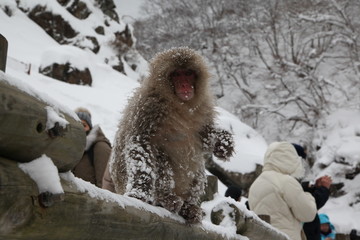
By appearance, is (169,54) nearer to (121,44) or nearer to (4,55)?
(4,55)

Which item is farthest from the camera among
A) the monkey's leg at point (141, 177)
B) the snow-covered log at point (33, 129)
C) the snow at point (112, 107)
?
the snow at point (112, 107)

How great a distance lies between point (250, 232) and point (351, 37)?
1285 centimetres

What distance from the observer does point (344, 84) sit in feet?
55.3

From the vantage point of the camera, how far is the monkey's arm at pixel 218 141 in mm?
1912

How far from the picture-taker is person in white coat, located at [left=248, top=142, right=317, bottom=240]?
279 centimetres

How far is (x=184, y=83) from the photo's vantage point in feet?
6.25

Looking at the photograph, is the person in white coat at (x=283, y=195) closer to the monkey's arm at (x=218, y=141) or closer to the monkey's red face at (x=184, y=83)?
the monkey's arm at (x=218, y=141)

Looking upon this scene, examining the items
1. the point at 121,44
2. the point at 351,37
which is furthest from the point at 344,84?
the point at 121,44

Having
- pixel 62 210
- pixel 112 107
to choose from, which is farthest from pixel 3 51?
pixel 112 107

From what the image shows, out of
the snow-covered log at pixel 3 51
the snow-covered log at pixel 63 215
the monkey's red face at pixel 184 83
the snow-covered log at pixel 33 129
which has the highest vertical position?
the monkey's red face at pixel 184 83

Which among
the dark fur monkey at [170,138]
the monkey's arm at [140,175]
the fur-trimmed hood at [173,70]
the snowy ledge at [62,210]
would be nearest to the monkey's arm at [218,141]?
the dark fur monkey at [170,138]

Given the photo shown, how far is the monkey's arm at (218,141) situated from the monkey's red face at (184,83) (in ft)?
0.61

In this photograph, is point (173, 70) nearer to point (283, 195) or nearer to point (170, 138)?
point (170, 138)

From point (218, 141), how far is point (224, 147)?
0.04 meters
